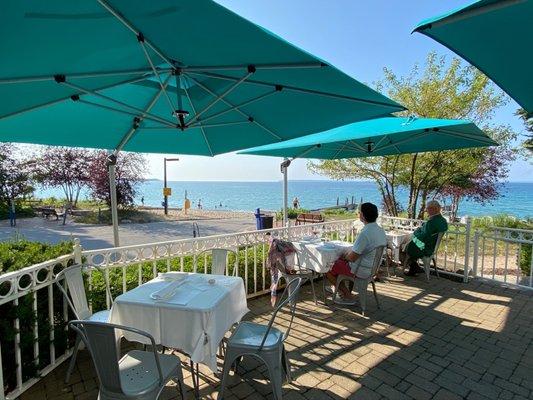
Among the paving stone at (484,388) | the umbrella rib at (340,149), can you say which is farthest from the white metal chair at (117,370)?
the umbrella rib at (340,149)

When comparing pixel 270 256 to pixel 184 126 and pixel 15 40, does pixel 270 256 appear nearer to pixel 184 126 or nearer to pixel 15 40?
pixel 184 126

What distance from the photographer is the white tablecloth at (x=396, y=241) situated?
627 centimetres

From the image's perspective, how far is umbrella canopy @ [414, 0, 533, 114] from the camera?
4.72ft

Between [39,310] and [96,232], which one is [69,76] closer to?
[39,310]

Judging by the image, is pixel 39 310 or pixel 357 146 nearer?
pixel 39 310

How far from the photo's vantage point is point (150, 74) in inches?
108

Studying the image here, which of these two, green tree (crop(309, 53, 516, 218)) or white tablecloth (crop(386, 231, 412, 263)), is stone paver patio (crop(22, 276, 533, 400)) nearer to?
white tablecloth (crop(386, 231, 412, 263))

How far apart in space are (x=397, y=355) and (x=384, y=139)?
381cm

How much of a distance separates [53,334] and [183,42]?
299 centimetres

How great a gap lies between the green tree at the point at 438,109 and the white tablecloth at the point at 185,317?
7.27 metres

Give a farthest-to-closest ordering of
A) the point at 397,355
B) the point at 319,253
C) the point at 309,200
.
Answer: the point at 309,200
the point at 319,253
the point at 397,355

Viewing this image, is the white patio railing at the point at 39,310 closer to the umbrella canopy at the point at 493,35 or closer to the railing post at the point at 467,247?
the umbrella canopy at the point at 493,35

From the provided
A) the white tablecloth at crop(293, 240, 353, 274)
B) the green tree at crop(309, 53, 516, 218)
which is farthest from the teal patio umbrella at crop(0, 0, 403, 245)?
the green tree at crop(309, 53, 516, 218)

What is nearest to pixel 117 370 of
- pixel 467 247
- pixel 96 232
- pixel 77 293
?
pixel 77 293
